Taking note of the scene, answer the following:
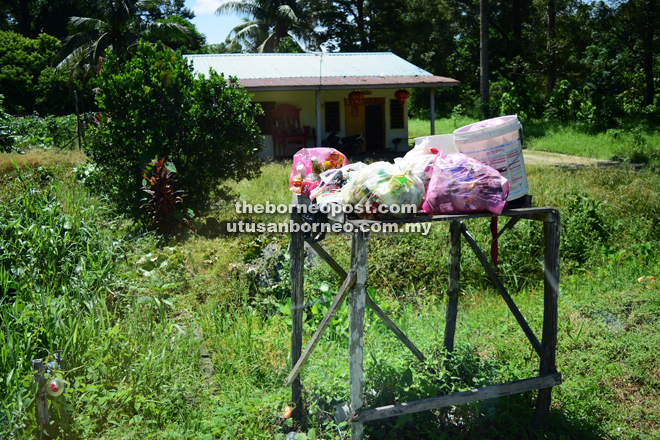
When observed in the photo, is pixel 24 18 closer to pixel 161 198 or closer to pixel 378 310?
pixel 161 198

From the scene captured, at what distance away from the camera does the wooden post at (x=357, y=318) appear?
2.45 meters

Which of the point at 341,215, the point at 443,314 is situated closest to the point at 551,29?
the point at 443,314

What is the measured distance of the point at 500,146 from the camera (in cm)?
276

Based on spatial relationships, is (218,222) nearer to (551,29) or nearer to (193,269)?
(193,269)

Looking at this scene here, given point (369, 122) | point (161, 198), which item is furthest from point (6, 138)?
point (369, 122)

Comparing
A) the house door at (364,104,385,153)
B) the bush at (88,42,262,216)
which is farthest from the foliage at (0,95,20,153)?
the house door at (364,104,385,153)

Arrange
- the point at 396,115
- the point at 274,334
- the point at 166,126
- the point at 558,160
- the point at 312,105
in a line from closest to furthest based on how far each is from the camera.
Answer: the point at 274,334 < the point at 166,126 < the point at 558,160 < the point at 312,105 < the point at 396,115

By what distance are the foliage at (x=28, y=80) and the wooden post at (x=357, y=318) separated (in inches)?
→ 1140

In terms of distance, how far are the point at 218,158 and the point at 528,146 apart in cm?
1434

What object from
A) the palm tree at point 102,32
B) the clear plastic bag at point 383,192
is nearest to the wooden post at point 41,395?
the clear plastic bag at point 383,192

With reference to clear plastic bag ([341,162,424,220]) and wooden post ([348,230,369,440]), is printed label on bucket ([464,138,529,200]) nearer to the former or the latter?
→ clear plastic bag ([341,162,424,220])

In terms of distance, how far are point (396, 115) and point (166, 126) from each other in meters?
12.3

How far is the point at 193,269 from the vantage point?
5.70 metres

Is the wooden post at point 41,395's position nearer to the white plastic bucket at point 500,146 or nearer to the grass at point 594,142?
the white plastic bucket at point 500,146
